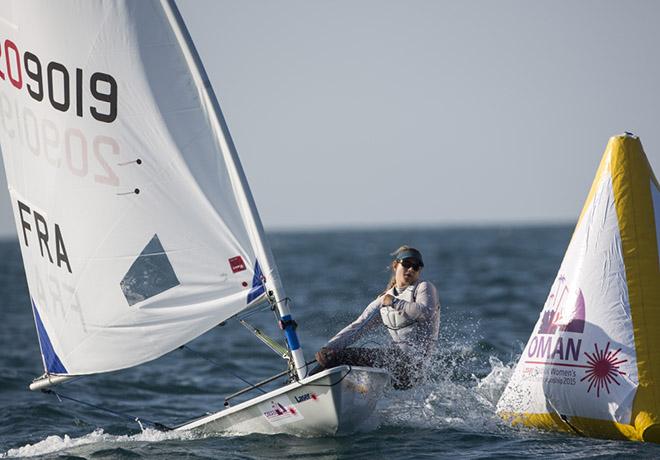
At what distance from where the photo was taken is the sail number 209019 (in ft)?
22.8

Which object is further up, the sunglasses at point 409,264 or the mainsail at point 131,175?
the mainsail at point 131,175

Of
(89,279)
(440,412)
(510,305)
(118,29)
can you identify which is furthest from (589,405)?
(510,305)

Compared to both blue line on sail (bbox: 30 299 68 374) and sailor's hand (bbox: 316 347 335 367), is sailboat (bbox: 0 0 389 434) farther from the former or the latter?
blue line on sail (bbox: 30 299 68 374)

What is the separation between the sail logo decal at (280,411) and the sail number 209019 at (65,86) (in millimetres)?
2253

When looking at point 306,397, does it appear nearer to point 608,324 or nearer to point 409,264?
point 409,264

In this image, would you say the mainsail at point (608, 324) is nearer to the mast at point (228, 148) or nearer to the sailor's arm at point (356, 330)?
the sailor's arm at point (356, 330)

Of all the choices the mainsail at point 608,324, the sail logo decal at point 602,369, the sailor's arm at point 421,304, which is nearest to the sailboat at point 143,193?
the sailor's arm at point 421,304

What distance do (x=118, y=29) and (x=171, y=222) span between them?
137 centimetres

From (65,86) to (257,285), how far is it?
6.38 feet

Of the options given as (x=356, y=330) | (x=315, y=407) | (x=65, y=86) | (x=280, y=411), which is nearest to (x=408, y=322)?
(x=356, y=330)

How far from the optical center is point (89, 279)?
7227 mm

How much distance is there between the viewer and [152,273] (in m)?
7.04

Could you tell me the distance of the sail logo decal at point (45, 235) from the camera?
7277 millimetres

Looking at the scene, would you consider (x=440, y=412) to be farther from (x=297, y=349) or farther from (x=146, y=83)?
(x=146, y=83)
